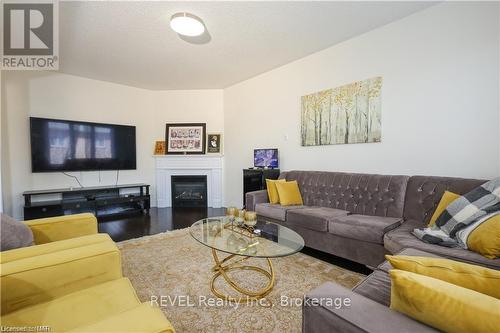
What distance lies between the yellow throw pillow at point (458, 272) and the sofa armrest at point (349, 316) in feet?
0.65

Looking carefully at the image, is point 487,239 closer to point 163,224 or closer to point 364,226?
point 364,226

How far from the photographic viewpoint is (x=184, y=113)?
5.25 metres

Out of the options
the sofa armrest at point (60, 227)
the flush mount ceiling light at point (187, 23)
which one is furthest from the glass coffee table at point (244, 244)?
the flush mount ceiling light at point (187, 23)

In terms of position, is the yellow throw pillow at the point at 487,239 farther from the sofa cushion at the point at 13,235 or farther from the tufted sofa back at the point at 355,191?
the sofa cushion at the point at 13,235

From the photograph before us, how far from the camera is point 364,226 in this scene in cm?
219

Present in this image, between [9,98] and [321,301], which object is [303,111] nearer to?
[321,301]

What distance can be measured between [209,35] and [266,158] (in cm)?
207

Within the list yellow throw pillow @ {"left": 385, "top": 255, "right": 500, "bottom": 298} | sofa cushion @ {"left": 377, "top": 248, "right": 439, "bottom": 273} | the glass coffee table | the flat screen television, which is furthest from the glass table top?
the flat screen television

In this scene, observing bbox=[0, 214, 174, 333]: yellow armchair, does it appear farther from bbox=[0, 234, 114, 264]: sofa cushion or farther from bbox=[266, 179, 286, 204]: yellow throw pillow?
bbox=[266, 179, 286, 204]: yellow throw pillow

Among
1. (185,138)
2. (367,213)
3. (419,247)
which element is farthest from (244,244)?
(185,138)

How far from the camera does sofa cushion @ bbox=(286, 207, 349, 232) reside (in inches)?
98.1

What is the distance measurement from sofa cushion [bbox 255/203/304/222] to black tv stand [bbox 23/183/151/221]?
260 centimetres

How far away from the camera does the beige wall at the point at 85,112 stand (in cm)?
365

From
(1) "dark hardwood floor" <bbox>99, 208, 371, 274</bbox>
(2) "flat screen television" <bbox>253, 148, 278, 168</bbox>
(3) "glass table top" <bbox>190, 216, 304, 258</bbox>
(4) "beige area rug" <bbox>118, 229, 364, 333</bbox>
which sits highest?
(2) "flat screen television" <bbox>253, 148, 278, 168</bbox>
